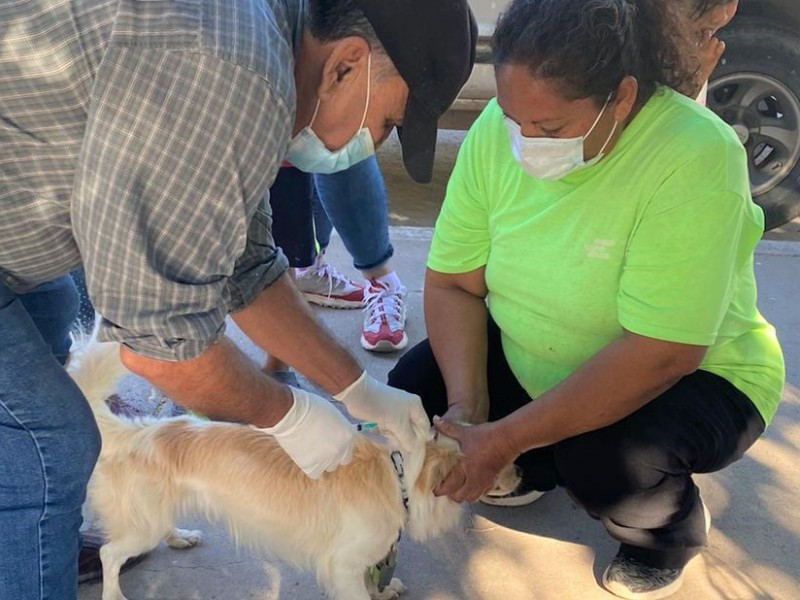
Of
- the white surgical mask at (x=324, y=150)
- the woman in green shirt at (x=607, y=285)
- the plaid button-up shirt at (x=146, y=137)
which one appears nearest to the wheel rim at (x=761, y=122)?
the woman in green shirt at (x=607, y=285)

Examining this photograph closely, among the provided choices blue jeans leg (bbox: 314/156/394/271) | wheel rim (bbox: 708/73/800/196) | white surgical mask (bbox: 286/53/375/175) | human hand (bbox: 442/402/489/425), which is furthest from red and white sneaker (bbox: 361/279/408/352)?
wheel rim (bbox: 708/73/800/196)

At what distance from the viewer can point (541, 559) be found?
249 centimetres

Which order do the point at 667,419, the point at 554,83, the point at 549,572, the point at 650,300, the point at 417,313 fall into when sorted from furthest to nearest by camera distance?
the point at 417,313, the point at 549,572, the point at 667,419, the point at 650,300, the point at 554,83

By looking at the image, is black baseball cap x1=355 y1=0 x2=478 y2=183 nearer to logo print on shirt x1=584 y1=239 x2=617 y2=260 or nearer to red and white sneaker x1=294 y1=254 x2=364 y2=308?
logo print on shirt x1=584 y1=239 x2=617 y2=260

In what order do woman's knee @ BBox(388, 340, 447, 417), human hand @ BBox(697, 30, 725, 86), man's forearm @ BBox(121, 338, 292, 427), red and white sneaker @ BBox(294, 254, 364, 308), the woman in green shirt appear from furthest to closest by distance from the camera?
red and white sneaker @ BBox(294, 254, 364, 308)
woman's knee @ BBox(388, 340, 447, 417)
human hand @ BBox(697, 30, 725, 86)
the woman in green shirt
man's forearm @ BBox(121, 338, 292, 427)

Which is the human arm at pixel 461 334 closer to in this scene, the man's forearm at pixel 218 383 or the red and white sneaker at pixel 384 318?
the man's forearm at pixel 218 383

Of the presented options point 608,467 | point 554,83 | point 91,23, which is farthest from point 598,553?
point 91,23

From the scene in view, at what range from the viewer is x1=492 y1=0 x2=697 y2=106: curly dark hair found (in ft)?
5.72

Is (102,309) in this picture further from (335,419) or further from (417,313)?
(417,313)

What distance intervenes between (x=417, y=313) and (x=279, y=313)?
72.9 inches

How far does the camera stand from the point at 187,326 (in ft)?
4.46

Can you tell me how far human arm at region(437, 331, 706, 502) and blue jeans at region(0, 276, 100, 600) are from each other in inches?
35.3

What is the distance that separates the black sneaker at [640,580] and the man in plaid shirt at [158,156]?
1175 millimetres

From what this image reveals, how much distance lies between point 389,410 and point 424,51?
3.44ft
